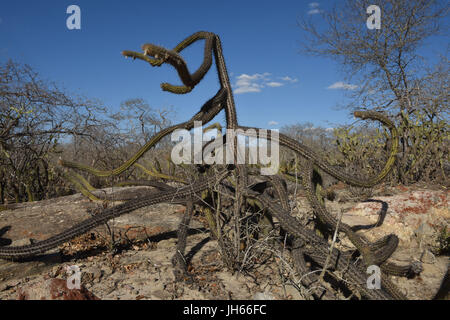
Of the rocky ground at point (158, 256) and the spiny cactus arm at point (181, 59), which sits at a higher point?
the spiny cactus arm at point (181, 59)

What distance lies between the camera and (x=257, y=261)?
2666mm

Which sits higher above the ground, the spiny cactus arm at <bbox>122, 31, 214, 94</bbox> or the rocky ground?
the spiny cactus arm at <bbox>122, 31, 214, 94</bbox>

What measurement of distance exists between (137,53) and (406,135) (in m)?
5.87

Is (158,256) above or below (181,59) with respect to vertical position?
below

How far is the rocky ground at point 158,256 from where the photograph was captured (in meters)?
2.18

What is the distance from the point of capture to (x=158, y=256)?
285 cm

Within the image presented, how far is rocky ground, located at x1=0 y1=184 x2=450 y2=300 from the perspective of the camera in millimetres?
2184

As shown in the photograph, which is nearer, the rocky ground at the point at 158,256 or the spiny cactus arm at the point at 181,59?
the spiny cactus arm at the point at 181,59

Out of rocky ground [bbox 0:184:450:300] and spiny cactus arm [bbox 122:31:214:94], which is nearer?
spiny cactus arm [bbox 122:31:214:94]

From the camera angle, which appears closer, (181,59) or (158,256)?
(181,59)
